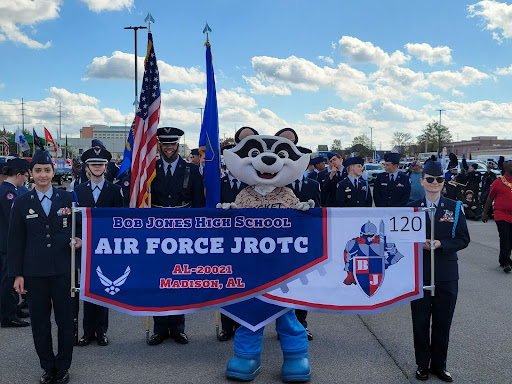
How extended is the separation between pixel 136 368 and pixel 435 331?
269cm

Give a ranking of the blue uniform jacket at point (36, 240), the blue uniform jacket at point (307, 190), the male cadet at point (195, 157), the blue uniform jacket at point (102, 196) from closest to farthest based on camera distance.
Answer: the blue uniform jacket at point (36, 240)
the blue uniform jacket at point (102, 196)
the blue uniform jacket at point (307, 190)
the male cadet at point (195, 157)

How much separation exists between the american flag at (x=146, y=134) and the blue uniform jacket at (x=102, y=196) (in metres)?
0.26

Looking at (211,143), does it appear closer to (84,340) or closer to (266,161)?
(266,161)

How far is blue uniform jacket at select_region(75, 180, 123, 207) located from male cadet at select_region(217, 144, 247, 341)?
4.17 ft

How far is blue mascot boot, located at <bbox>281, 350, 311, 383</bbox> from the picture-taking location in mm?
4172

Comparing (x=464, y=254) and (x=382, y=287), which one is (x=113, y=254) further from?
(x=464, y=254)

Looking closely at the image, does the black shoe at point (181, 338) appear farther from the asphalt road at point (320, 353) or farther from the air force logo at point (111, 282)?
the air force logo at point (111, 282)

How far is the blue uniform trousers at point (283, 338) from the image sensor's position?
14.1 ft

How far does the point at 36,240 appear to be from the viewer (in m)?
4.14

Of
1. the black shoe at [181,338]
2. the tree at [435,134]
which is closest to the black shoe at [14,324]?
the black shoe at [181,338]

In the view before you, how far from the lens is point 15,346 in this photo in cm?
510

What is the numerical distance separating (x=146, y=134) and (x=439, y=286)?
351 cm

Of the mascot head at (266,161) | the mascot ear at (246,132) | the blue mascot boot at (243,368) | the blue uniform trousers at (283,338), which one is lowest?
the blue mascot boot at (243,368)

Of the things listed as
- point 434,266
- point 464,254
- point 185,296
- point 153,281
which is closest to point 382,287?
point 434,266
